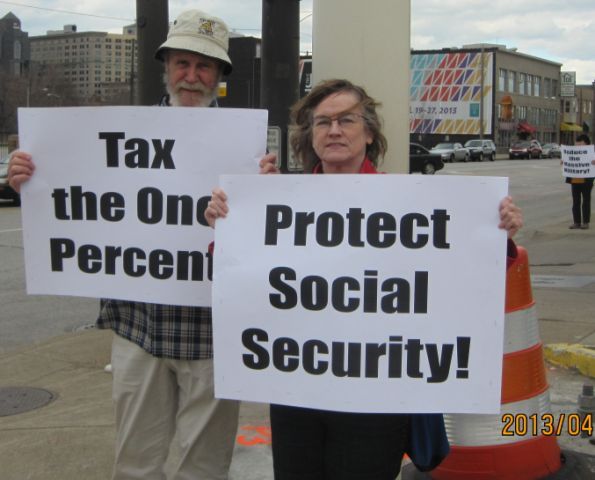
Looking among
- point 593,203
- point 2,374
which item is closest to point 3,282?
point 2,374

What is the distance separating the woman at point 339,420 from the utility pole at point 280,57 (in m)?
3.26

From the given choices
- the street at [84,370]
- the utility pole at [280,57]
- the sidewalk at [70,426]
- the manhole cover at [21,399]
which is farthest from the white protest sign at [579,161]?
the manhole cover at [21,399]

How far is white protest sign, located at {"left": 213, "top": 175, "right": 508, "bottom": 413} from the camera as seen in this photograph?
2518 mm

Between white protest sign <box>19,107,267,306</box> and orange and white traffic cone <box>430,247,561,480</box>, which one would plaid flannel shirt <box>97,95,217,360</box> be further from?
orange and white traffic cone <box>430,247,561,480</box>

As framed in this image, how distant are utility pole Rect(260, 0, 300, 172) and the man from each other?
2851 mm

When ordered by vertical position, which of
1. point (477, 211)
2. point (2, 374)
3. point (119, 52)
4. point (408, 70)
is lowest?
point (2, 374)

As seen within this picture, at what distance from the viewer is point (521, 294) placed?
3412 mm

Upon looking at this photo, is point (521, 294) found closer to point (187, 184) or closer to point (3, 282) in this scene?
point (187, 184)

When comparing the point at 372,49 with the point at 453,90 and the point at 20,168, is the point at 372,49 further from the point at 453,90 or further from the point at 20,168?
the point at 453,90

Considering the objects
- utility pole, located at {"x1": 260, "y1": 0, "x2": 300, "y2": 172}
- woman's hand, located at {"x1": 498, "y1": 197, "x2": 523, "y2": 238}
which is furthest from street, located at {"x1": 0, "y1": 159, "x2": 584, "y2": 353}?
woman's hand, located at {"x1": 498, "y1": 197, "x2": 523, "y2": 238}

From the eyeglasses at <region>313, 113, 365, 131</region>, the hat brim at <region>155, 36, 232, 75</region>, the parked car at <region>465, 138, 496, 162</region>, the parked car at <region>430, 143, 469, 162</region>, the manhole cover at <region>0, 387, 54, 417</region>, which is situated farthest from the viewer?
the parked car at <region>465, 138, 496, 162</region>

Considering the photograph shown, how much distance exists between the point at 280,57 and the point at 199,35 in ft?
9.87

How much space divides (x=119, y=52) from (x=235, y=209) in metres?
57.5
